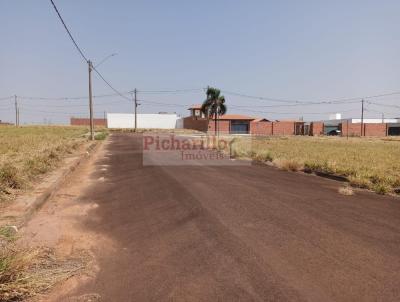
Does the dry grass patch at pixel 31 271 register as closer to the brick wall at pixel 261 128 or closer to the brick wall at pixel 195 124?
the brick wall at pixel 195 124

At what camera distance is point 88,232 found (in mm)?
6414

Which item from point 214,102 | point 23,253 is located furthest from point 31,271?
point 214,102

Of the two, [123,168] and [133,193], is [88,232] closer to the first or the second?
[133,193]

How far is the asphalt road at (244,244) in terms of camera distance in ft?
13.7

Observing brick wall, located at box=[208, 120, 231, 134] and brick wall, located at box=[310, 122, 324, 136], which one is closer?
brick wall, located at box=[208, 120, 231, 134]

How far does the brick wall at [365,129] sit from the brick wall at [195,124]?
26368 millimetres

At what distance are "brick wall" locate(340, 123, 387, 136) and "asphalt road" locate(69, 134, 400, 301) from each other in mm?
70294

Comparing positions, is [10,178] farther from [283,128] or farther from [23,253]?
[283,128]

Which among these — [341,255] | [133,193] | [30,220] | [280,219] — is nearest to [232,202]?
[280,219]

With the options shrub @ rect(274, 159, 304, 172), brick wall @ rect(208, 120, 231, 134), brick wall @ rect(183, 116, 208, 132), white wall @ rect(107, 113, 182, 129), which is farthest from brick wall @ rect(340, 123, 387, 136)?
shrub @ rect(274, 159, 304, 172)

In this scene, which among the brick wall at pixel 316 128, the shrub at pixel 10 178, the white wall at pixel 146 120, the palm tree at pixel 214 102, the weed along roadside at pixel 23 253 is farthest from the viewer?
the white wall at pixel 146 120

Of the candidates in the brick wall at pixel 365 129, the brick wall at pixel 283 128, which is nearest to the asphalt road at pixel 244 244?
the brick wall at pixel 283 128

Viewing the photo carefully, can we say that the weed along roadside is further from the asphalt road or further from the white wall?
the white wall

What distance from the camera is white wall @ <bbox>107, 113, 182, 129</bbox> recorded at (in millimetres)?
103688
